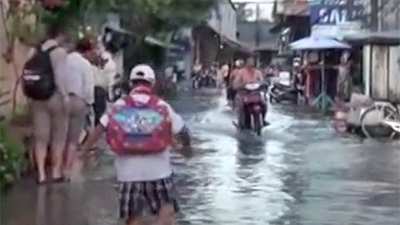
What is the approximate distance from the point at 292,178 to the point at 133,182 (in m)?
6.85

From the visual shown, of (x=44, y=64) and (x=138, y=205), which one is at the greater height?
(x=44, y=64)

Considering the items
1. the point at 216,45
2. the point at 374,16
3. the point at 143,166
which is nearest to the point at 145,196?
the point at 143,166

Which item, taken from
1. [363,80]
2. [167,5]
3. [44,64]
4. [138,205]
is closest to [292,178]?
[44,64]

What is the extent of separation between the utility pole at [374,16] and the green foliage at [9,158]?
22751 millimetres

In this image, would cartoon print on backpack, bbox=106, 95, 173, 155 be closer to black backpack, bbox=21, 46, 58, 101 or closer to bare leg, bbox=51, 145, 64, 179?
black backpack, bbox=21, 46, 58, 101

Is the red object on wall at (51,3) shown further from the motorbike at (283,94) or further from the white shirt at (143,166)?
the motorbike at (283,94)

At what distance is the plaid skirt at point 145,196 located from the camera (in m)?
8.62

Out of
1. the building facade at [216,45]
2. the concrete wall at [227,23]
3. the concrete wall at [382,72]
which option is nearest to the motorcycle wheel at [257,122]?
the concrete wall at [382,72]

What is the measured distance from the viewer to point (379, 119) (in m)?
24.0

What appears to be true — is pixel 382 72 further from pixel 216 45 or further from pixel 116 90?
pixel 216 45

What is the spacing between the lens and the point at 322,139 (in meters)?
23.0

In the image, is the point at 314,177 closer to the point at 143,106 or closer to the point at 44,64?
the point at 44,64

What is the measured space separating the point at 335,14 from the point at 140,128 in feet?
102

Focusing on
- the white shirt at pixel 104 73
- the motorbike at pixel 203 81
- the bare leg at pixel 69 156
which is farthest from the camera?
the motorbike at pixel 203 81
